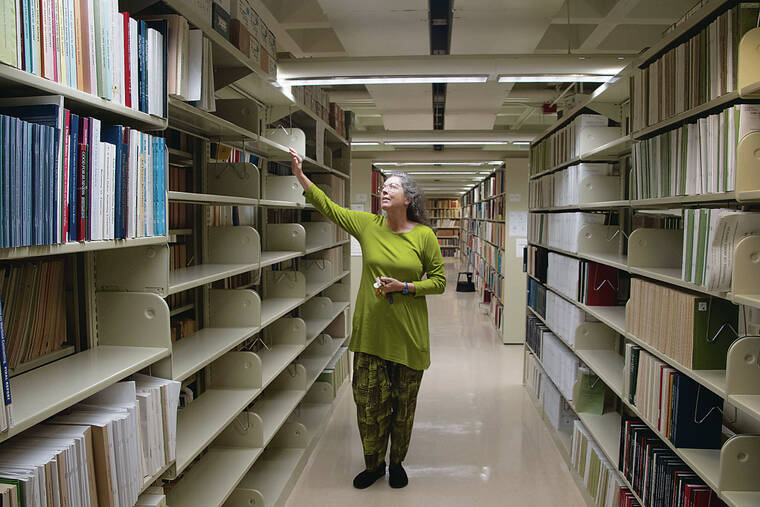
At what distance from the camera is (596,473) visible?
2.68m

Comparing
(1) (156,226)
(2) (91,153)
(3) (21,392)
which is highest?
(2) (91,153)

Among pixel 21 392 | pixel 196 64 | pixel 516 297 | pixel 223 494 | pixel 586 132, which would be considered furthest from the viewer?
pixel 516 297

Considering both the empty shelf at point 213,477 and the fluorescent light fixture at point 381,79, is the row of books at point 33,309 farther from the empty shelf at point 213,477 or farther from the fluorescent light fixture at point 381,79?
the fluorescent light fixture at point 381,79

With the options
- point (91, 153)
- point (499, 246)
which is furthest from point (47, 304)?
point (499, 246)

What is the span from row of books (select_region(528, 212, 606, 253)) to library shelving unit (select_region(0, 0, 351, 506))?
5.28 ft

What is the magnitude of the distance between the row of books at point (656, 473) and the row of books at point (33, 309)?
2.05m

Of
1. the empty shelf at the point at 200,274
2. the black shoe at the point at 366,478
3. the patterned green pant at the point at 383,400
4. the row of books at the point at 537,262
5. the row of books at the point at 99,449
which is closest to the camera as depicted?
the row of books at the point at 99,449

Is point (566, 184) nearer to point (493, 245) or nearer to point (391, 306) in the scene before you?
point (391, 306)

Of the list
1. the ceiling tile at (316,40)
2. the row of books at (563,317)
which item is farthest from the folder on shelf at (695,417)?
the ceiling tile at (316,40)

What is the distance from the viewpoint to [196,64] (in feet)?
5.56

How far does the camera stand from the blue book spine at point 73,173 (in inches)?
44.7

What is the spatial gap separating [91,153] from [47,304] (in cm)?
49

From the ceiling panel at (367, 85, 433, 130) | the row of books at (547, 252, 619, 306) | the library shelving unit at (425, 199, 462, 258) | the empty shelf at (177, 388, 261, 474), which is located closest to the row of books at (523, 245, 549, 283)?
the row of books at (547, 252, 619, 306)

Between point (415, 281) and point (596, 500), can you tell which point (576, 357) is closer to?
point (596, 500)
